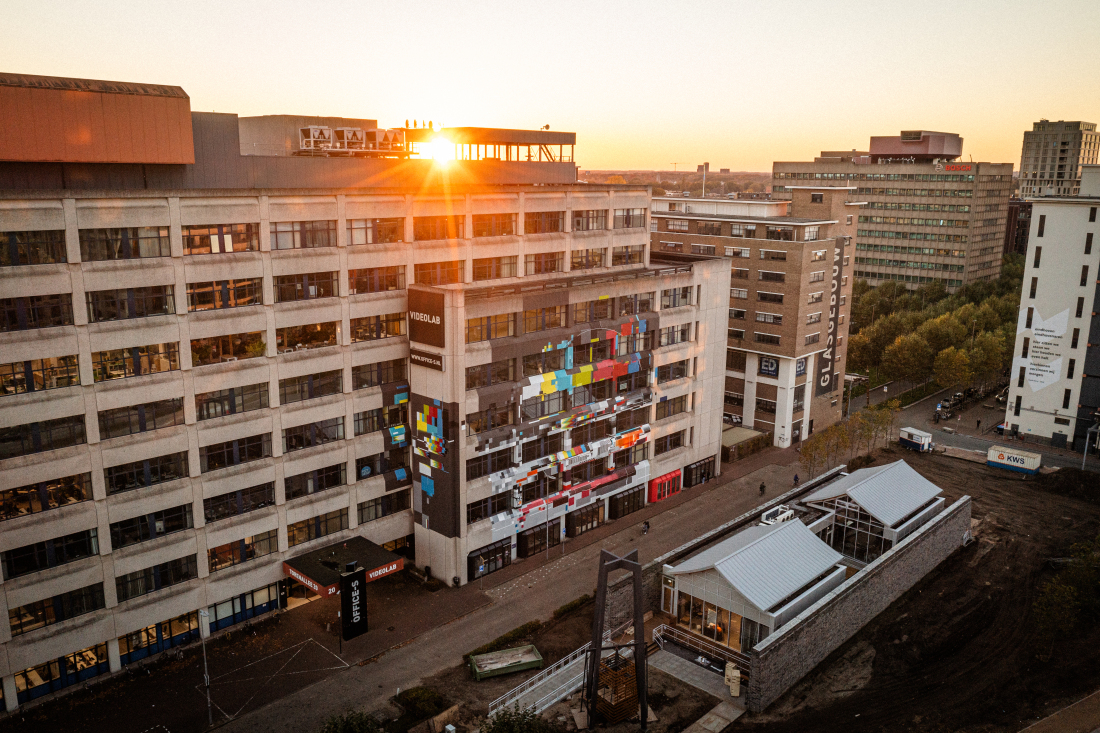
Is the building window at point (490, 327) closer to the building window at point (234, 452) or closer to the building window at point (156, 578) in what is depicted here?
the building window at point (234, 452)

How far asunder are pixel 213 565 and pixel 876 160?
16543 centimetres

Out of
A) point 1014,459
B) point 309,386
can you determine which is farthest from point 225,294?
point 1014,459

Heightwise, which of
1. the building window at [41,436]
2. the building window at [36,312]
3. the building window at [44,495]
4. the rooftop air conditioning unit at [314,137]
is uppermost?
the rooftop air conditioning unit at [314,137]

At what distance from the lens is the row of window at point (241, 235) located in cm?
4075

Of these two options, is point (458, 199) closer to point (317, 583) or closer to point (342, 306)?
point (342, 306)

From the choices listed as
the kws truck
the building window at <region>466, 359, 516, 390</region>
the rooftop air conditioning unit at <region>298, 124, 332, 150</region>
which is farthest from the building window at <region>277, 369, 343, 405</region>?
the kws truck

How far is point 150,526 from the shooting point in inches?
1807

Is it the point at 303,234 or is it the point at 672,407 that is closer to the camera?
the point at 303,234

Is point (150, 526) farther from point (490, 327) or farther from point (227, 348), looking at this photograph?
point (490, 327)

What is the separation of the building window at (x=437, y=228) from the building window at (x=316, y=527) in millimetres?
20526

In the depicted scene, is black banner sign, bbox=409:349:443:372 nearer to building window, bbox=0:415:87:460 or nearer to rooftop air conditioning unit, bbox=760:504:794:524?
building window, bbox=0:415:87:460

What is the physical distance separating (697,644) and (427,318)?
27798mm

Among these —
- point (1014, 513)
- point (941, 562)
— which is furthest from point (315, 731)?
point (1014, 513)

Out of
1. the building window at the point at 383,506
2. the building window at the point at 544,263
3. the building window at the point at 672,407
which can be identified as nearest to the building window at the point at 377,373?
the building window at the point at 383,506
